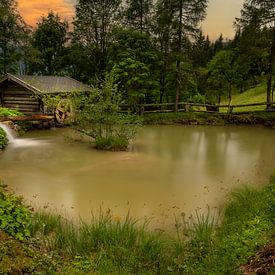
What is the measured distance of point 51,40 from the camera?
3003 centimetres

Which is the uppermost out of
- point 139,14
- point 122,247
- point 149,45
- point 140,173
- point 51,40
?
point 139,14

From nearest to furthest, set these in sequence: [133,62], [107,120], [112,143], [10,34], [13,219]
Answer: [13,219] → [112,143] → [107,120] → [133,62] → [10,34]

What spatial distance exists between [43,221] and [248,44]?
19157 millimetres

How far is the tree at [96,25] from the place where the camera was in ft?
91.1

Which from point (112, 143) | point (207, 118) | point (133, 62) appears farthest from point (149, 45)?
point (112, 143)

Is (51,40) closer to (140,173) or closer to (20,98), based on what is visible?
(20,98)

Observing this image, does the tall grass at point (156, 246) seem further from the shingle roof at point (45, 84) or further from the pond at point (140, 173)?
the shingle roof at point (45, 84)

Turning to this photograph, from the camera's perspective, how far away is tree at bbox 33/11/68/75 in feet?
97.8

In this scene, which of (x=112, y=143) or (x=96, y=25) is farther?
(x=96, y=25)

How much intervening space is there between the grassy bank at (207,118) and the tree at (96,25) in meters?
8.77

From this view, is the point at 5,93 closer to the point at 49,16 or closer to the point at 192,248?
the point at 49,16

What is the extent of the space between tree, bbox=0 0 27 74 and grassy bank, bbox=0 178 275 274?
1467 centimetres

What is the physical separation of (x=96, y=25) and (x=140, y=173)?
21.6 metres

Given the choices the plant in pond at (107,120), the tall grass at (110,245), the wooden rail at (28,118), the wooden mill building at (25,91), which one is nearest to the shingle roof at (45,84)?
the wooden mill building at (25,91)
